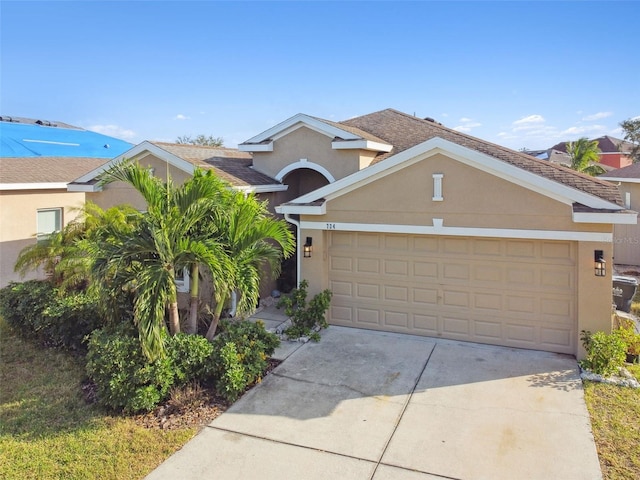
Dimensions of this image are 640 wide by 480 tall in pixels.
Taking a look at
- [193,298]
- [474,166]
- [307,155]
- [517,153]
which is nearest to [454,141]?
[517,153]

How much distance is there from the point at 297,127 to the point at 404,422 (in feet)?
31.5

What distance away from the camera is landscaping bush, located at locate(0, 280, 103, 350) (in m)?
9.68

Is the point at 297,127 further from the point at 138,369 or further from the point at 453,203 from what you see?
the point at 138,369

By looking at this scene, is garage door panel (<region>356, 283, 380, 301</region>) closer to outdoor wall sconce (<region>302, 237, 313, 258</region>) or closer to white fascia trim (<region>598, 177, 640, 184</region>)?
outdoor wall sconce (<region>302, 237, 313, 258</region>)

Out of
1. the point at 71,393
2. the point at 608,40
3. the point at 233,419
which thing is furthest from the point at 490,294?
the point at 608,40

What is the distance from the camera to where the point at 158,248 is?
288 inches

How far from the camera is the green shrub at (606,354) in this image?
8.12 m

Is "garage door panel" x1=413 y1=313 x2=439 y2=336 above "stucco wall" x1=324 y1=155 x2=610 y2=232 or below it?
below

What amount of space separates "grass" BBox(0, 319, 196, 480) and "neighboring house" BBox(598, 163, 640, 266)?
1865 centimetres

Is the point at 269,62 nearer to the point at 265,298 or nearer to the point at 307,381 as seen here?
the point at 265,298

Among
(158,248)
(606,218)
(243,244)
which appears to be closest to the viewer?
(158,248)

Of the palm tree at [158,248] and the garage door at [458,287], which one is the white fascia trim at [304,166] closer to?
the garage door at [458,287]

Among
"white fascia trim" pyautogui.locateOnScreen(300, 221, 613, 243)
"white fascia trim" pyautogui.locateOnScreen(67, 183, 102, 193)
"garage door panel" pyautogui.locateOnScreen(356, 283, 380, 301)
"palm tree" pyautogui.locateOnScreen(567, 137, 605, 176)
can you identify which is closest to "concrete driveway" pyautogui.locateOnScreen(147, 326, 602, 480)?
"garage door panel" pyautogui.locateOnScreen(356, 283, 380, 301)

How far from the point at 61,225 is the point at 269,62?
33.2ft
